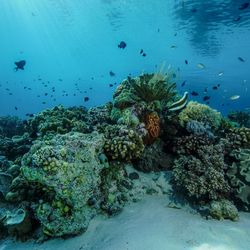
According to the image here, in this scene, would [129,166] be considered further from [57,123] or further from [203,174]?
[57,123]

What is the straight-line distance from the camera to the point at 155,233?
5.04 metres

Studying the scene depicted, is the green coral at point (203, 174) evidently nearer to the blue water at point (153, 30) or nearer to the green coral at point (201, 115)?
the green coral at point (201, 115)

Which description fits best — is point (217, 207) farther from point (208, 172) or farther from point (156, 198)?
point (156, 198)

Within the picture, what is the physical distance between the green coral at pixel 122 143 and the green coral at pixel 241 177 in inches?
85.4

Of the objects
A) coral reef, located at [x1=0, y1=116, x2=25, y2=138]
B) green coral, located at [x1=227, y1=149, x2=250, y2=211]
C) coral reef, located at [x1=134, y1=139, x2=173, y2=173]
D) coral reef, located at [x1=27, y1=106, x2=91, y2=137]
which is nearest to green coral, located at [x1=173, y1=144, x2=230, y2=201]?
green coral, located at [x1=227, y1=149, x2=250, y2=211]

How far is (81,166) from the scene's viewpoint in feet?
17.5

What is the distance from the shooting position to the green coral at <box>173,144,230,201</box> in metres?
5.96

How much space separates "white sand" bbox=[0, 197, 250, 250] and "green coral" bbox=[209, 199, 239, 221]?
0.12 meters

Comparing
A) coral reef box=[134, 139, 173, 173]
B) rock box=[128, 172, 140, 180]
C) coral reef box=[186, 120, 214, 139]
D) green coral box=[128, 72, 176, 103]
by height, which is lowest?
rock box=[128, 172, 140, 180]

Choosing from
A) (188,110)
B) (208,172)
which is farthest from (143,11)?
(208,172)

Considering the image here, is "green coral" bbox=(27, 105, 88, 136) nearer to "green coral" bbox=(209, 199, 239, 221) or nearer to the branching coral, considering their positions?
the branching coral

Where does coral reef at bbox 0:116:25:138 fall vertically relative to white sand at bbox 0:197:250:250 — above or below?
above

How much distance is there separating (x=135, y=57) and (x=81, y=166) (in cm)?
6890

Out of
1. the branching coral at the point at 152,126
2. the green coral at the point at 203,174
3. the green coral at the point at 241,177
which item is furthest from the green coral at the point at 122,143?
the green coral at the point at 241,177
